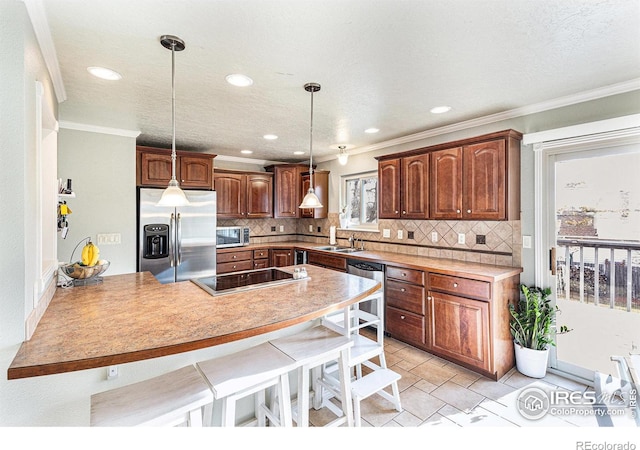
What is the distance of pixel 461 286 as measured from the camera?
9.00 ft

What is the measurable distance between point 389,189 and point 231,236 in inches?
97.9

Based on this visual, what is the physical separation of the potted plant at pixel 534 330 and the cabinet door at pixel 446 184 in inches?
37.8

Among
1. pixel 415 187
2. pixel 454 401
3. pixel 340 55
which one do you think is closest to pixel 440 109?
pixel 415 187

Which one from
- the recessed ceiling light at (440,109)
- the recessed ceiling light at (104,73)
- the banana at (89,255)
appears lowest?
the banana at (89,255)

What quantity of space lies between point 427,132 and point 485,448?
3.20 metres

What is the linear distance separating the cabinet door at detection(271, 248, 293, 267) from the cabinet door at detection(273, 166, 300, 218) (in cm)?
64

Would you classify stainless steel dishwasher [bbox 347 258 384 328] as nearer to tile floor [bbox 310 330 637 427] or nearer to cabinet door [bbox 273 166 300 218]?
tile floor [bbox 310 330 637 427]

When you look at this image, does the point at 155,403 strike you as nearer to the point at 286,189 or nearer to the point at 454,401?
the point at 454,401

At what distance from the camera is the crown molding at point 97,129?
10.2ft

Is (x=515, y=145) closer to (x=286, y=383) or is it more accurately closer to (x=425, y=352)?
(x=425, y=352)

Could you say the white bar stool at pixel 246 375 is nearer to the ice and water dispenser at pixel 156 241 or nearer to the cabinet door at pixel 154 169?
the ice and water dispenser at pixel 156 241

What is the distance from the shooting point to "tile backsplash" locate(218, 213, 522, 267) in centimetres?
296

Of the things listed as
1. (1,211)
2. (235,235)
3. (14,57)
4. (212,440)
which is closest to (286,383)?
(212,440)

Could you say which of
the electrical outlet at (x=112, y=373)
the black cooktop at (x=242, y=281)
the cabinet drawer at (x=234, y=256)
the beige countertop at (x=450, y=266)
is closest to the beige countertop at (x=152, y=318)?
the black cooktop at (x=242, y=281)
